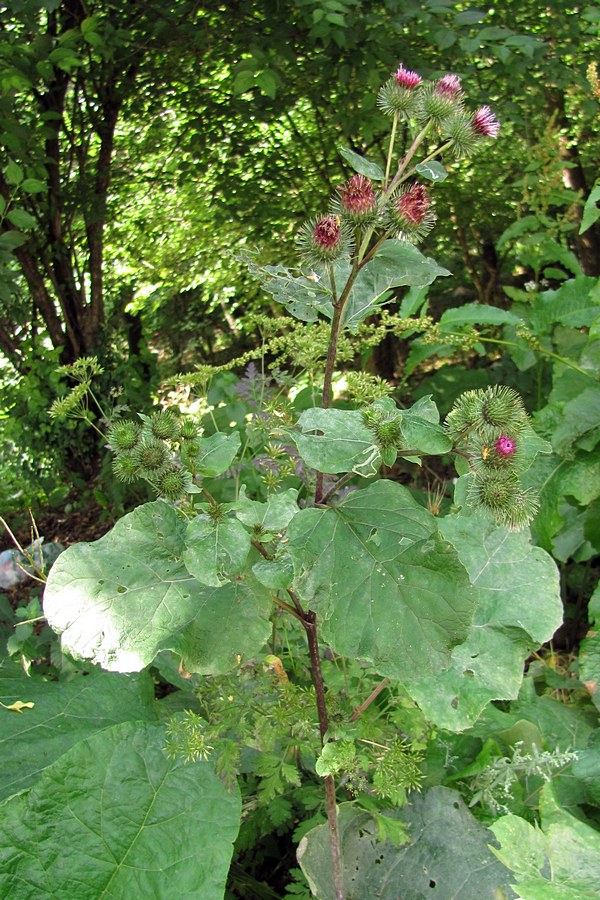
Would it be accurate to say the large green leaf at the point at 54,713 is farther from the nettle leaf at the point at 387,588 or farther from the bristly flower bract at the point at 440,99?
the bristly flower bract at the point at 440,99

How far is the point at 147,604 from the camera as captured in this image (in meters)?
1.14

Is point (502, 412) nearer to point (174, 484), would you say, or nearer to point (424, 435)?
point (424, 435)

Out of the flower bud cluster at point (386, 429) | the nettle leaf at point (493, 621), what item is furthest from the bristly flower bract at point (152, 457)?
the nettle leaf at point (493, 621)

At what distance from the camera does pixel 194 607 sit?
1.15m

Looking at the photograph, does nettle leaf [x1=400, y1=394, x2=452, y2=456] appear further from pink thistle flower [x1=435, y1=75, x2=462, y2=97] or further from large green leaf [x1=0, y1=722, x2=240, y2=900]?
large green leaf [x1=0, y1=722, x2=240, y2=900]

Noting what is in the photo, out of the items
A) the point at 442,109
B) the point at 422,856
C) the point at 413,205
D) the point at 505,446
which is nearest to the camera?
the point at 505,446

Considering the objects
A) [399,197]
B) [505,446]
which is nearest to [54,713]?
[505,446]

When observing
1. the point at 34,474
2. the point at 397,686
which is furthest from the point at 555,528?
the point at 34,474

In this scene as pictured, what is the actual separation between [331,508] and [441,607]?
0.21m

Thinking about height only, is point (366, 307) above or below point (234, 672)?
above

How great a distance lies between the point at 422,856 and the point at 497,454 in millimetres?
822

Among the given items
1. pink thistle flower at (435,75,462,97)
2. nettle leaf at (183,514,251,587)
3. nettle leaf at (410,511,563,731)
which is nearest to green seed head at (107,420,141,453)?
nettle leaf at (183,514,251,587)

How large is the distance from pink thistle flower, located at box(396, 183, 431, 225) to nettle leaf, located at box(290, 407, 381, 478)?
0.28m

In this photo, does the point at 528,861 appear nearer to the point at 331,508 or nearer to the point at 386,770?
the point at 386,770
